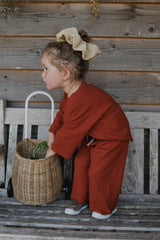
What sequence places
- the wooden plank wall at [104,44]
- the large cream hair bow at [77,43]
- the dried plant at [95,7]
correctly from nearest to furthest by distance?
1. the large cream hair bow at [77,43]
2. the dried plant at [95,7]
3. the wooden plank wall at [104,44]


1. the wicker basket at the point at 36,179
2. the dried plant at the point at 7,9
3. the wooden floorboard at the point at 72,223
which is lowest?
the wooden floorboard at the point at 72,223

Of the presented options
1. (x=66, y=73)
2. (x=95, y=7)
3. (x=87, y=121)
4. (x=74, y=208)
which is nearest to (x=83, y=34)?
(x=66, y=73)

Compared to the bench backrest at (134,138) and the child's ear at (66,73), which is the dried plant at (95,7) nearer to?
the child's ear at (66,73)

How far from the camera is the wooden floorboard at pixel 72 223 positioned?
5.12 ft

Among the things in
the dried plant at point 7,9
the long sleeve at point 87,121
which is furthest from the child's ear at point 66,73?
the dried plant at point 7,9

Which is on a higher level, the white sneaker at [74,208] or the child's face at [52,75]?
the child's face at [52,75]

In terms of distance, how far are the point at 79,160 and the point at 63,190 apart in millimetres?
417

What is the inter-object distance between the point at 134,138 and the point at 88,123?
0.66 meters

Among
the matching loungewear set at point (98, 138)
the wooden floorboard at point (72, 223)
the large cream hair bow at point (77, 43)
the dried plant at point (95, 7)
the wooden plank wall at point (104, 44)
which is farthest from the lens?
the wooden plank wall at point (104, 44)

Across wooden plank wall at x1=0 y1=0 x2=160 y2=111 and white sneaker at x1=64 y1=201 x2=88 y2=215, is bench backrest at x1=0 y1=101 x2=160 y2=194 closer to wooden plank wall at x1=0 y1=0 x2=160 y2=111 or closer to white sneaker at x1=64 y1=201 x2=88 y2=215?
wooden plank wall at x1=0 y1=0 x2=160 y2=111

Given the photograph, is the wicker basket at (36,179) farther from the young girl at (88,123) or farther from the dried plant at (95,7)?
the dried plant at (95,7)

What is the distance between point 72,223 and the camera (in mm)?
1708

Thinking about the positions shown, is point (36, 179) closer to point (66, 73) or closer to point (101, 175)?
point (101, 175)

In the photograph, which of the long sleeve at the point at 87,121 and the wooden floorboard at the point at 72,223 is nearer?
the wooden floorboard at the point at 72,223
